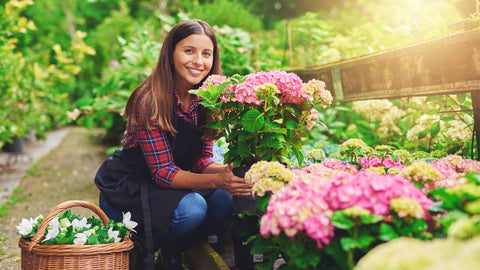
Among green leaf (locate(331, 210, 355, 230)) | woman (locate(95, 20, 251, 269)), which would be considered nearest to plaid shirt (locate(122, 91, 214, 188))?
woman (locate(95, 20, 251, 269))

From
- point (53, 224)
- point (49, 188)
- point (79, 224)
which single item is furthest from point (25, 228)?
point (49, 188)

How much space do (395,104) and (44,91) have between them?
15.1 ft

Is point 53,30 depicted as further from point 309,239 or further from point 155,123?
point 309,239

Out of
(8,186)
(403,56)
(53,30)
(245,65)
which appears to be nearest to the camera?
(403,56)

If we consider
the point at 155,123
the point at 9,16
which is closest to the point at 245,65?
the point at 155,123

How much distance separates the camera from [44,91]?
219 inches

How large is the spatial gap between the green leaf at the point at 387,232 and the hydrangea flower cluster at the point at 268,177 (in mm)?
371

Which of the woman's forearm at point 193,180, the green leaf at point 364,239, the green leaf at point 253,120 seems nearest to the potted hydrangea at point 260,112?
the green leaf at point 253,120

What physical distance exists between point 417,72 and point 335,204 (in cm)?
108

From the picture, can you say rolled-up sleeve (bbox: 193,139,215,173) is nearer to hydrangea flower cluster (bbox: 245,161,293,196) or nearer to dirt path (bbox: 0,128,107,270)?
hydrangea flower cluster (bbox: 245,161,293,196)

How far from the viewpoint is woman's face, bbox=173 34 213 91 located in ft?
6.72

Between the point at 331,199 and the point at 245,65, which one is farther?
the point at 245,65

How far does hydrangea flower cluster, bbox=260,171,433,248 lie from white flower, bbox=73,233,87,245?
2.78 ft

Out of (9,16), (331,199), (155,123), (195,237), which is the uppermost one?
(9,16)
